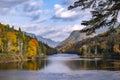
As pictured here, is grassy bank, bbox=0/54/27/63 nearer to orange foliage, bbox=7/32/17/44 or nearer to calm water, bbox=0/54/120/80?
orange foliage, bbox=7/32/17/44

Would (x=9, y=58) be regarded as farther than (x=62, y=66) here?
Yes

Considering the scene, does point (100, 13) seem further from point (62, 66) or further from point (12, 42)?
point (12, 42)

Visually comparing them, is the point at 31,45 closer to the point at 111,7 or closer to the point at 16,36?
the point at 16,36

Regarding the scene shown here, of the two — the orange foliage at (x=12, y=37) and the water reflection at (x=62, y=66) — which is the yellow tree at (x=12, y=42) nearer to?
the orange foliage at (x=12, y=37)

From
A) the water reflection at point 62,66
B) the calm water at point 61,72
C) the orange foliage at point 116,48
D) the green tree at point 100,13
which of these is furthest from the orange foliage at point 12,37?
the green tree at point 100,13

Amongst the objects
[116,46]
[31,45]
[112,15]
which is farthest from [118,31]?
[31,45]

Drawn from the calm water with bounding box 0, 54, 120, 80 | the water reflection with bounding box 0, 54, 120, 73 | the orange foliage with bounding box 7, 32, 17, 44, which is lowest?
the calm water with bounding box 0, 54, 120, 80

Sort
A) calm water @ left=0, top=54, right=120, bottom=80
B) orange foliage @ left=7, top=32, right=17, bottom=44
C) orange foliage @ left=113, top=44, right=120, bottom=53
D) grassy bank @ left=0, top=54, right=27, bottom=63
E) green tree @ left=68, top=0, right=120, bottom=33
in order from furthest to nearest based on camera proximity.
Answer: orange foliage @ left=113, top=44, right=120, bottom=53 → orange foliage @ left=7, top=32, right=17, bottom=44 → grassy bank @ left=0, top=54, right=27, bottom=63 → calm water @ left=0, top=54, right=120, bottom=80 → green tree @ left=68, top=0, right=120, bottom=33

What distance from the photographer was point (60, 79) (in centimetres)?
4897

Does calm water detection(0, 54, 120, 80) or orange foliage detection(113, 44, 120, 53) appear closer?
calm water detection(0, 54, 120, 80)

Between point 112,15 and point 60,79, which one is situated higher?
point 112,15

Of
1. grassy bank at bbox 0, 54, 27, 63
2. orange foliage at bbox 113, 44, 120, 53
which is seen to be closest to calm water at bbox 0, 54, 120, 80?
grassy bank at bbox 0, 54, 27, 63

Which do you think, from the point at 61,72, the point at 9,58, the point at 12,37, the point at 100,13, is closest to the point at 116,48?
the point at 12,37

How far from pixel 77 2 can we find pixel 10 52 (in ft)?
376
